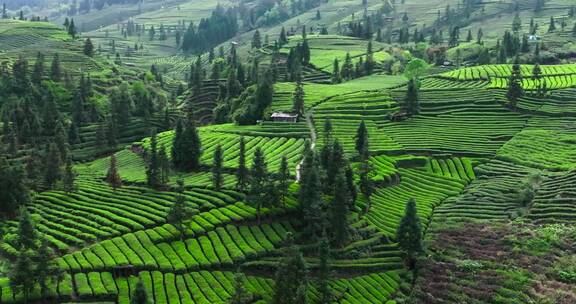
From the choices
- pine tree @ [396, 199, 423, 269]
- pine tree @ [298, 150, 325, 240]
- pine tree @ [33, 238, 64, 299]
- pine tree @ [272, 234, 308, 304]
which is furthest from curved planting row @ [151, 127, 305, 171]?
pine tree @ [33, 238, 64, 299]

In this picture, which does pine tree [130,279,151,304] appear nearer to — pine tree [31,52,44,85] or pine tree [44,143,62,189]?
pine tree [44,143,62,189]

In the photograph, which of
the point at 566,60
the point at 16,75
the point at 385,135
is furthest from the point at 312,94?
the point at 566,60

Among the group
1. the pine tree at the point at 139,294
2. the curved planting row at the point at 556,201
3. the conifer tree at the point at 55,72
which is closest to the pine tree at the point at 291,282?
the pine tree at the point at 139,294

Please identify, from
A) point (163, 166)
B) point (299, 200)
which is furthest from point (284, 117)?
point (299, 200)

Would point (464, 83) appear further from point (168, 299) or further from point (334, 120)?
point (168, 299)

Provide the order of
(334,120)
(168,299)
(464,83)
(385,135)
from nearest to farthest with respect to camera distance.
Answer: (168,299) < (385,135) < (334,120) < (464,83)
